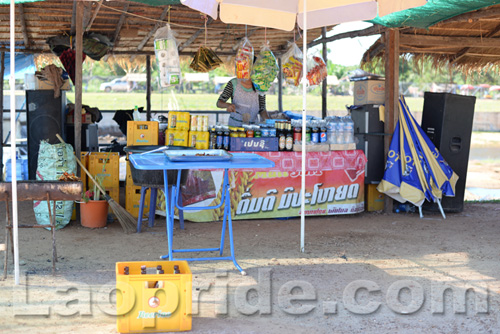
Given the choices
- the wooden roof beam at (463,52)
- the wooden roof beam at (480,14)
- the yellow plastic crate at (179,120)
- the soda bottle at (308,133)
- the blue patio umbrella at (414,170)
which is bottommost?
the blue patio umbrella at (414,170)

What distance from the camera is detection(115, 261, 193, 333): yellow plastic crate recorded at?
377cm

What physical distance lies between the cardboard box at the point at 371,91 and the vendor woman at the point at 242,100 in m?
1.38

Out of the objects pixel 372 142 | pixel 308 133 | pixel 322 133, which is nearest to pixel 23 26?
pixel 308 133

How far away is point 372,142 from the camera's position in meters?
8.12

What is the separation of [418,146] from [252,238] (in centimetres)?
272

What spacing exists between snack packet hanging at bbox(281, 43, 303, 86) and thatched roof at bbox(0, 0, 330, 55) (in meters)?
0.77

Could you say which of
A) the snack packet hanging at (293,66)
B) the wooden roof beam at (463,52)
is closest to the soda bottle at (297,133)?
the snack packet hanging at (293,66)

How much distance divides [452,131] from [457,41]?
4.67 ft

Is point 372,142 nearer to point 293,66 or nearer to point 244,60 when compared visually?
point 293,66

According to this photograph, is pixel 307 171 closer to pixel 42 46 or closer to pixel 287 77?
pixel 287 77

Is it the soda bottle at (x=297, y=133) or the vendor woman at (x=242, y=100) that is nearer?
the soda bottle at (x=297, y=133)

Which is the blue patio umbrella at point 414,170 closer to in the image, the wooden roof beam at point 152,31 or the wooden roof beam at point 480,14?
the wooden roof beam at point 480,14

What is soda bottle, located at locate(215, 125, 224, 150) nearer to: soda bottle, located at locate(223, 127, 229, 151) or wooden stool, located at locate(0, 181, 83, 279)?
soda bottle, located at locate(223, 127, 229, 151)

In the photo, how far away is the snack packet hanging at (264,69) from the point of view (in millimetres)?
7703
